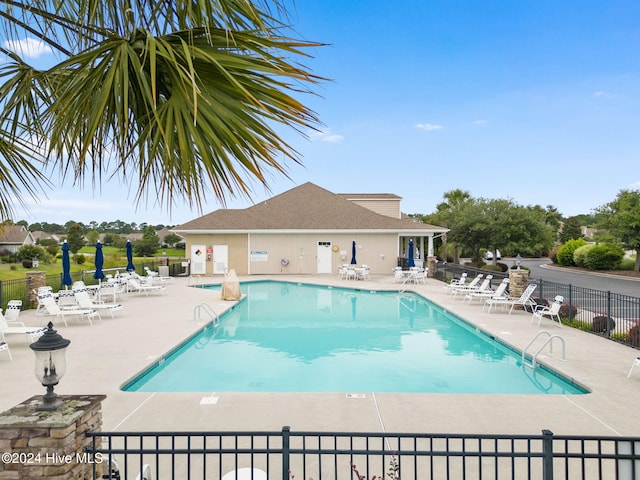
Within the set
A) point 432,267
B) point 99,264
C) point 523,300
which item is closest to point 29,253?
point 99,264

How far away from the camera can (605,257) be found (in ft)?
114

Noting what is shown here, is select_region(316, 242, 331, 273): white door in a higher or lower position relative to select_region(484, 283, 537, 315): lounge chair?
higher

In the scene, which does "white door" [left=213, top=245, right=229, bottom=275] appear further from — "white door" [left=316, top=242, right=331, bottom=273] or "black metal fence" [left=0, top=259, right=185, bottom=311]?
"white door" [left=316, top=242, right=331, bottom=273]

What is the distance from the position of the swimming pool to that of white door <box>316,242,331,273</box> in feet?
39.5

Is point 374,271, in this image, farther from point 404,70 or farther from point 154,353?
point 154,353

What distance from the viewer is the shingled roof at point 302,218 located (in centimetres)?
2741

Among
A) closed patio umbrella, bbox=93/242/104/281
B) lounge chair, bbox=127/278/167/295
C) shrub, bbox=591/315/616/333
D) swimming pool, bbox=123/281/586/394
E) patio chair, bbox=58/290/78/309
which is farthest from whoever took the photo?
lounge chair, bbox=127/278/167/295

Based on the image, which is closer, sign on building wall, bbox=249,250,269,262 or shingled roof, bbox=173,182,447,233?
shingled roof, bbox=173,182,447,233

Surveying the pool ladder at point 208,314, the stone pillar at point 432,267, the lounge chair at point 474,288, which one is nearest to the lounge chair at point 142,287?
the pool ladder at point 208,314

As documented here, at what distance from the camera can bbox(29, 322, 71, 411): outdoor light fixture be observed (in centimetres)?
333

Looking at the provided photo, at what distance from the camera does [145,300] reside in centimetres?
1678

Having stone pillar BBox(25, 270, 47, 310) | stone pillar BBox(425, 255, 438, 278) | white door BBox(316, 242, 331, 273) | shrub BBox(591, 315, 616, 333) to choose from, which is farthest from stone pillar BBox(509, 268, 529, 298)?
stone pillar BBox(25, 270, 47, 310)

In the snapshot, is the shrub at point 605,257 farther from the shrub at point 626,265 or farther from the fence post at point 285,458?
the fence post at point 285,458

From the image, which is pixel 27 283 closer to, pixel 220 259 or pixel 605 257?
pixel 220 259
